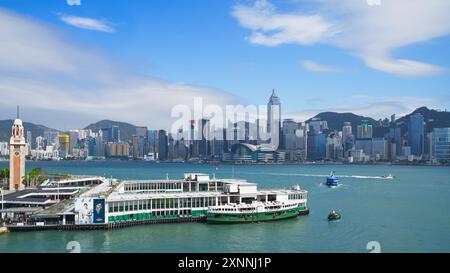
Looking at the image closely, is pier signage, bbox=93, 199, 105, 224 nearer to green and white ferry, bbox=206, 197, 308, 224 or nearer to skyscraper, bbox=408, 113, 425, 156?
green and white ferry, bbox=206, 197, 308, 224

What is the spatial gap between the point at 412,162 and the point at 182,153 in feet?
100

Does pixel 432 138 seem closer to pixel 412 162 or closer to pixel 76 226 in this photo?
pixel 412 162

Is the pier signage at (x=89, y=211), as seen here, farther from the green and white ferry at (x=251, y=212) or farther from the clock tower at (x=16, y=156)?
the clock tower at (x=16, y=156)

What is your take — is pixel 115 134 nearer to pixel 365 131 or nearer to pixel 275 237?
pixel 365 131

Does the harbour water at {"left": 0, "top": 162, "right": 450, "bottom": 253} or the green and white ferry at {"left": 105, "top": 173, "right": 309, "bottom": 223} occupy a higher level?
the green and white ferry at {"left": 105, "top": 173, "right": 309, "bottom": 223}

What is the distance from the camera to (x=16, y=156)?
54.8 feet

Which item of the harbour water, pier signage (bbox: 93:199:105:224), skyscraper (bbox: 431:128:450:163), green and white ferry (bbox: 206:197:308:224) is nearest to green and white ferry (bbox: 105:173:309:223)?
green and white ferry (bbox: 206:197:308:224)

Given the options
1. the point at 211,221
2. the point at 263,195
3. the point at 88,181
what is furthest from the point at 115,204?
the point at 88,181

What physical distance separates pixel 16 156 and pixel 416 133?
50.6 metres

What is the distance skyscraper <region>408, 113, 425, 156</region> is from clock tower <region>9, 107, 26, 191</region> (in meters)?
46.2

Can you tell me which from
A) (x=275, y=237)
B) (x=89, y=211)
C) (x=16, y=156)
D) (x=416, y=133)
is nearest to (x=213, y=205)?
(x=275, y=237)

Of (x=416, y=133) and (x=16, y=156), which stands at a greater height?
(x=416, y=133)

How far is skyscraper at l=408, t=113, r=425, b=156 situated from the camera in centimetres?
5235
